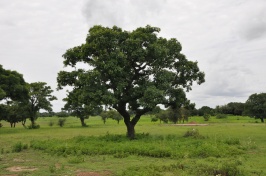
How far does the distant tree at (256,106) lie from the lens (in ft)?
268

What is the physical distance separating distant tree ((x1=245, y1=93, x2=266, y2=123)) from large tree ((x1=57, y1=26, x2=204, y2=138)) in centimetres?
6007

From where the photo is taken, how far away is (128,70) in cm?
2784

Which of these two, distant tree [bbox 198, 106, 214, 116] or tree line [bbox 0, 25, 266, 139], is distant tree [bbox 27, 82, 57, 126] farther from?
distant tree [bbox 198, 106, 214, 116]

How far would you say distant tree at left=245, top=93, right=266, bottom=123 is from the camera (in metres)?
81.6

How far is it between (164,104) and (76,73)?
32.2 feet

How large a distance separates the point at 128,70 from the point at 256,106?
66.4 meters

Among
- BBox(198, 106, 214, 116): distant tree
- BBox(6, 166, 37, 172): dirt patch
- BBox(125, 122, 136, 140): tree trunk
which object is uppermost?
BBox(198, 106, 214, 116): distant tree

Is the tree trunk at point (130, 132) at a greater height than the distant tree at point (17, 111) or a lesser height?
→ lesser

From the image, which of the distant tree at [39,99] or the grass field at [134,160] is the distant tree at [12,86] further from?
the grass field at [134,160]

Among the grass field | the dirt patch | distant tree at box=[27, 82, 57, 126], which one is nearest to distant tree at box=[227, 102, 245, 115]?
distant tree at box=[27, 82, 57, 126]

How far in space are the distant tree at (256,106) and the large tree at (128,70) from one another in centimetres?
6007

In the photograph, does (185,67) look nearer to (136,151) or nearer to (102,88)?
(102,88)

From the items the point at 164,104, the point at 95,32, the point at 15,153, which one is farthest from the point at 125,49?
the point at 15,153

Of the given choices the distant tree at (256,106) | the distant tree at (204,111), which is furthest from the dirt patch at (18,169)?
the distant tree at (204,111)
